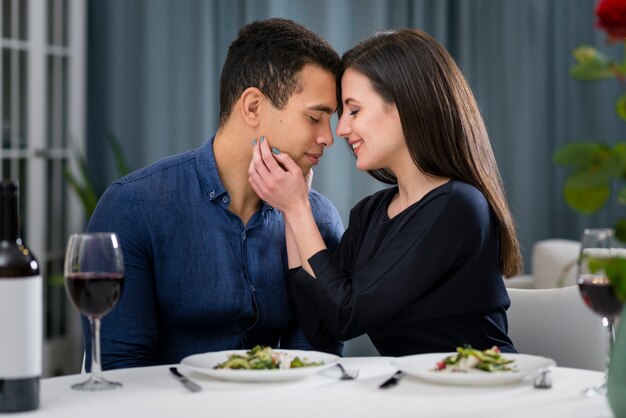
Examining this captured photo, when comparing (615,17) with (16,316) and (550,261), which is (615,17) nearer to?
(16,316)

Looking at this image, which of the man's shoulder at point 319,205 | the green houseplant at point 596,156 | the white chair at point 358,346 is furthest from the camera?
the white chair at point 358,346

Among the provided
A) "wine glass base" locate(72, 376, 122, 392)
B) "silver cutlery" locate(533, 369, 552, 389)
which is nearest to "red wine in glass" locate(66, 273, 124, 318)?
"wine glass base" locate(72, 376, 122, 392)

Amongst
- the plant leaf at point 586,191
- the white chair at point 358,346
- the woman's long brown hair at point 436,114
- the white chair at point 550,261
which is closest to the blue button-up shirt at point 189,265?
the woman's long brown hair at point 436,114

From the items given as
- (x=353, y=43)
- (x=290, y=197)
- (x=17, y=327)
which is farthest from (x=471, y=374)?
(x=353, y=43)

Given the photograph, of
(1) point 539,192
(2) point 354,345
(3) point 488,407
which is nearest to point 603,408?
(3) point 488,407

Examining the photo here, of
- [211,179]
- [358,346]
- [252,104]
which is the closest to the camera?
[211,179]

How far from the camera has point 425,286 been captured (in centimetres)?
193

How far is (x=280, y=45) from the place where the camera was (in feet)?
7.57

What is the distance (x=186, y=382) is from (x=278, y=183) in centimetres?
78

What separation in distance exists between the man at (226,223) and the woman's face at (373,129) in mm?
108

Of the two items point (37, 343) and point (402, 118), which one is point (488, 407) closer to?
point (37, 343)

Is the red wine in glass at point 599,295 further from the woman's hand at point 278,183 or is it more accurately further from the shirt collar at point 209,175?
the shirt collar at point 209,175

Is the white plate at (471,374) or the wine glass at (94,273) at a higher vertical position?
the wine glass at (94,273)

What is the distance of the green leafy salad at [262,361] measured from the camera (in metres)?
1.48
